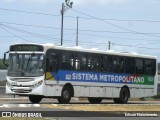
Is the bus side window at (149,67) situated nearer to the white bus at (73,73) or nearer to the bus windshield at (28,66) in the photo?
A: the white bus at (73,73)

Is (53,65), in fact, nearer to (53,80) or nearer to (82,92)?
(53,80)

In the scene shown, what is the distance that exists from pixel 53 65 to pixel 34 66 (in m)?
1.07

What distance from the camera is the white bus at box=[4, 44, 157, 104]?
29.6 metres

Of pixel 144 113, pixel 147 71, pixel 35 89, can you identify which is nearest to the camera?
pixel 144 113

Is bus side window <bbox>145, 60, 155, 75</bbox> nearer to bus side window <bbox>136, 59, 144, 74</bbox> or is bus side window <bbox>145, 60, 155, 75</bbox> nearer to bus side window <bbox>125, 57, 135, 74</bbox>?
bus side window <bbox>136, 59, 144, 74</bbox>

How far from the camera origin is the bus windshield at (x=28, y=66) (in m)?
29.5

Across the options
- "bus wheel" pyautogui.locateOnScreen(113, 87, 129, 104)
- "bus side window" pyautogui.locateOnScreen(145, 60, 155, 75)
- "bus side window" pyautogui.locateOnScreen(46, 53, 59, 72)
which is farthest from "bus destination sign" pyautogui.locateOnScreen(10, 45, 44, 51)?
"bus side window" pyautogui.locateOnScreen(145, 60, 155, 75)

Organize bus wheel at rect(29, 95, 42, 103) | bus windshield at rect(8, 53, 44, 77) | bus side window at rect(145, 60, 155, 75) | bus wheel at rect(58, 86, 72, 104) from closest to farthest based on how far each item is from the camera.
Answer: bus windshield at rect(8, 53, 44, 77), bus wheel at rect(58, 86, 72, 104), bus wheel at rect(29, 95, 42, 103), bus side window at rect(145, 60, 155, 75)

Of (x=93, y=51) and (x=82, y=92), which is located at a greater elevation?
(x=93, y=51)

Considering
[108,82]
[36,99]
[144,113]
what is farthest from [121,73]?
[144,113]

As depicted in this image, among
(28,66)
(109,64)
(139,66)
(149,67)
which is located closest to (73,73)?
(28,66)

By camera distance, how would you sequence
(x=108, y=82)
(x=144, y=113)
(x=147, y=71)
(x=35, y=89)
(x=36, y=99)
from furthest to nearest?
Result: (x=147, y=71) < (x=108, y=82) < (x=36, y=99) < (x=35, y=89) < (x=144, y=113)

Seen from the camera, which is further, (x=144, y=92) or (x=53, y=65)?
(x=144, y=92)

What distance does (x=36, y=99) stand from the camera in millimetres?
31750
